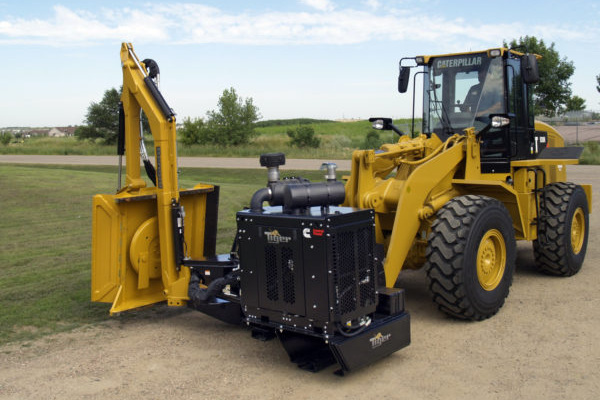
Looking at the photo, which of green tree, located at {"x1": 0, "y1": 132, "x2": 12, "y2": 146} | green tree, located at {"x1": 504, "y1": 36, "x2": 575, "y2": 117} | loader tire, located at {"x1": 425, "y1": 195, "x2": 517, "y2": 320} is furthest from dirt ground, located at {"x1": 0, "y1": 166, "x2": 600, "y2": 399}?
green tree, located at {"x1": 0, "y1": 132, "x2": 12, "y2": 146}

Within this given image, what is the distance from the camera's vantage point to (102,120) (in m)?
60.8

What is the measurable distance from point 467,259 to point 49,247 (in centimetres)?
707

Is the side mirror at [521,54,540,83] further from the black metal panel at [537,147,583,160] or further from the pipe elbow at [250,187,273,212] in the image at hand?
the pipe elbow at [250,187,273,212]

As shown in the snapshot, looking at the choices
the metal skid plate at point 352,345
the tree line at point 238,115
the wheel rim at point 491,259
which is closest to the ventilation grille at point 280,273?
the metal skid plate at point 352,345

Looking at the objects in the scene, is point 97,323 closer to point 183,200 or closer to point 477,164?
point 183,200

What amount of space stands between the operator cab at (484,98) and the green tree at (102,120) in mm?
55178

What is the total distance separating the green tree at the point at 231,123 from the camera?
53844 mm

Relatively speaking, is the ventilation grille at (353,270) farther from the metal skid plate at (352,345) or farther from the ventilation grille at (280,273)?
the ventilation grille at (280,273)

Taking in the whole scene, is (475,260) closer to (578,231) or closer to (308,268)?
(308,268)

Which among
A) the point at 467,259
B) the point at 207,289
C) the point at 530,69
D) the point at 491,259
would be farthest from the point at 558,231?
the point at 207,289

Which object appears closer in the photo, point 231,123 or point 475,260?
point 475,260

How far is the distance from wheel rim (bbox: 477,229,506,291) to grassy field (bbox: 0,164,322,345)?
362 cm

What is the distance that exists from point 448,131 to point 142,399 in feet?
16.4

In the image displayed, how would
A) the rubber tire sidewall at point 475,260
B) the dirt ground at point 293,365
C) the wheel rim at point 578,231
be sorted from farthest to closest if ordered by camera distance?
the wheel rim at point 578,231, the rubber tire sidewall at point 475,260, the dirt ground at point 293,365
